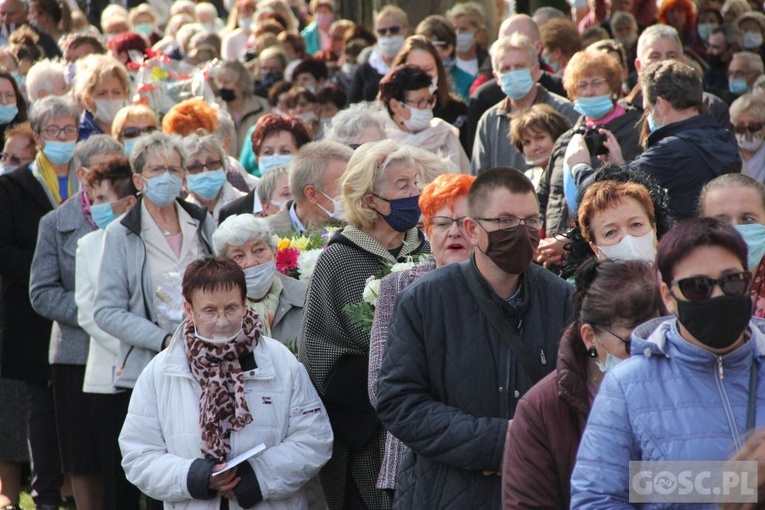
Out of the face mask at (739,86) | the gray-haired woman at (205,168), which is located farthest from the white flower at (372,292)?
the face mask at (739,86)

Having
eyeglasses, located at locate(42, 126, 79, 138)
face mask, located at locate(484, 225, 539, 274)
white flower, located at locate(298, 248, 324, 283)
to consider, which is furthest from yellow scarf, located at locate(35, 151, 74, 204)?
face mask, located at locate(484, 225, 539, 274)

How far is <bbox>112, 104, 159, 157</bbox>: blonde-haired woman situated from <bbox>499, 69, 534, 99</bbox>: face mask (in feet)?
8.75

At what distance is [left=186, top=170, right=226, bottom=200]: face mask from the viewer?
873 centimetres

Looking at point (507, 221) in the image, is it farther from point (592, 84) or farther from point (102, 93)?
point (102, 93)

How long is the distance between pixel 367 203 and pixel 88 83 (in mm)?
4984

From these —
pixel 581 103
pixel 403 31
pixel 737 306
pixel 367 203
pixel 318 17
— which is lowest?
pixel 737 306

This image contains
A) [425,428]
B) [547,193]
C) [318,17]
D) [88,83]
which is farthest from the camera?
[318,17]

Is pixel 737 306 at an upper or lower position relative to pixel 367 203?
lower

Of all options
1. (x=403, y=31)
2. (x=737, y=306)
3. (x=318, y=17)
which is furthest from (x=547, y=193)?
(x=318, y=17)

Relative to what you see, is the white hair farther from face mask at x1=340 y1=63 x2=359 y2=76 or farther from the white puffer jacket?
face mask at x1=340 y1=63 x2=359 y2=76

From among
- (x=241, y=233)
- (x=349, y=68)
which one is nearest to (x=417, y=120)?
(x=241, y=233)

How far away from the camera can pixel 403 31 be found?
1284 cm

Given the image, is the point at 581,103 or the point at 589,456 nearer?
the point at 589,456

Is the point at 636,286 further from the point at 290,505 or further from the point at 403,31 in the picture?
the point at 403,31
